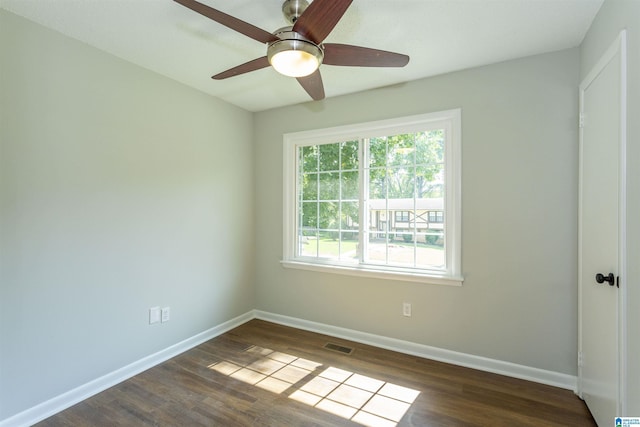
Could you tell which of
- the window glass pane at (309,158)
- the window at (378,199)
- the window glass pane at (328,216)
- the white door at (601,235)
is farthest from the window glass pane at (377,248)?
the white door at (601,235)

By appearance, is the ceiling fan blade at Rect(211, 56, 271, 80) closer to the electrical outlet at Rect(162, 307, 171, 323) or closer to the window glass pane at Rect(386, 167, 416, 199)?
the window glass pane at Rect(386, 167, 416, 199)

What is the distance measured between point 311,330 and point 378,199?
1.59m

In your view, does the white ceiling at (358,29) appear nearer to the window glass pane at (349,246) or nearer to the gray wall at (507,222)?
the gray wall at (507,222)

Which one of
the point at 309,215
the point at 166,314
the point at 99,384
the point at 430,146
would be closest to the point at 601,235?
the point at 430,146

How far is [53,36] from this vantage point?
1948 mm

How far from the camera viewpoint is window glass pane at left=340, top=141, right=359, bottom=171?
3.08 m

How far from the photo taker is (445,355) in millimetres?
2582

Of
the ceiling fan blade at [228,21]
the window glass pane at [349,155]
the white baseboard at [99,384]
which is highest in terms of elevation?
the ceiling fan blade at [228,21]

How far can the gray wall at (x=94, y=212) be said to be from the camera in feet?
5.90

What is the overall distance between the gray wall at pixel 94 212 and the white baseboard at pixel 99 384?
50 mm

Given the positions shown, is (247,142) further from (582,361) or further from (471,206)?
(582,361)

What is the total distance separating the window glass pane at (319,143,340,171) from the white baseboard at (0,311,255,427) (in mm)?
2064

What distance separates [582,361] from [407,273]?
1304 mm

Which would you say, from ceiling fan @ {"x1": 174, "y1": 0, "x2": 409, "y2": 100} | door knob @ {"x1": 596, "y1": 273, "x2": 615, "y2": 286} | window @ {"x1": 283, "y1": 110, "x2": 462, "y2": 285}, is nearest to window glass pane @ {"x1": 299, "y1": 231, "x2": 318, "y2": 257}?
window @ {"x1": 283, "y1": 110, "x2": 462, "y2": 285}
